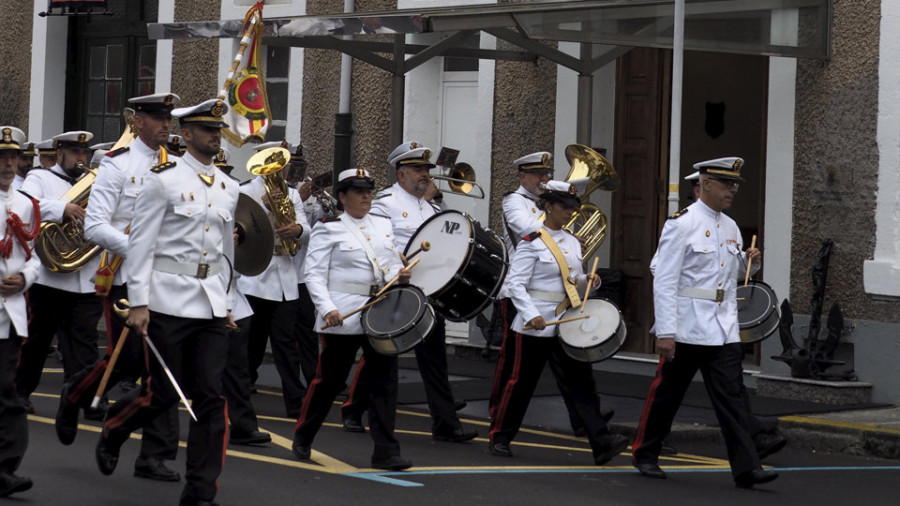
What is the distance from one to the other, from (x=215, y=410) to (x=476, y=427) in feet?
13.9

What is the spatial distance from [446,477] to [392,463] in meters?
0.33

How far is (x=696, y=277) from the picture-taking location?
31.1 feet

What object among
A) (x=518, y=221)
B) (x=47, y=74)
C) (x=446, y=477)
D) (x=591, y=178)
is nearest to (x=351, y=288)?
(x=446, y=477)

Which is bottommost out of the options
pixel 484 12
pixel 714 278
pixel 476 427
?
pixel 476 427

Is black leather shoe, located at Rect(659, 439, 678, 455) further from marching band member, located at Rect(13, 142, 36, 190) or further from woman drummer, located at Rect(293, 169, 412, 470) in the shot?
marching band member, located at Rect(13, 142, 36, 190)

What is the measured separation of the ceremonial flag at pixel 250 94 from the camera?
1255cm

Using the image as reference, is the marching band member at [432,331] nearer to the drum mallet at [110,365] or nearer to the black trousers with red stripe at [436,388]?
the black trousers with red stripe at [436,388]

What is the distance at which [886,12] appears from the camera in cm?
1305

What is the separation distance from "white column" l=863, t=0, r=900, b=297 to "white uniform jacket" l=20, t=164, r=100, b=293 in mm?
6205

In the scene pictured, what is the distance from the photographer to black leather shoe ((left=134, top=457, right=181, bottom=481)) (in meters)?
8.66

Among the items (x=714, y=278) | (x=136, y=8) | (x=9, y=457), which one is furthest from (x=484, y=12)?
(x=136, y=8)

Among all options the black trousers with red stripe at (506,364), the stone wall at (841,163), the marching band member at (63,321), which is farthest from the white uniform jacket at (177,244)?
the stone wall at (841,163)

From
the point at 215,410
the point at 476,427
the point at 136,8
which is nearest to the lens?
the point at 215,410

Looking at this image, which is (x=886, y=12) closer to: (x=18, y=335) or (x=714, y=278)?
(x=714, y=278)
